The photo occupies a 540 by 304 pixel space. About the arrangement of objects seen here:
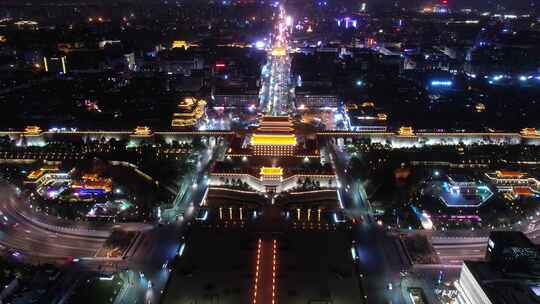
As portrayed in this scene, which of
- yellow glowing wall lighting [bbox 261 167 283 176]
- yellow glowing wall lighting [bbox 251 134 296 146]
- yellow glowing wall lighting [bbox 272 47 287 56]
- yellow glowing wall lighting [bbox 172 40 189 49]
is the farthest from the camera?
yellow glowing wall lighting [bbox 172 40 189 49]

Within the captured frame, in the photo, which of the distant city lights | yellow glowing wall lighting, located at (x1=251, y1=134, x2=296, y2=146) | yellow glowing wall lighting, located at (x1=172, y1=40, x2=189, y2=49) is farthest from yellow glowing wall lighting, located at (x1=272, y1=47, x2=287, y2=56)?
yellow glowing wall lighting, located at (x1=251, y1=134, x2=296, y2=146)

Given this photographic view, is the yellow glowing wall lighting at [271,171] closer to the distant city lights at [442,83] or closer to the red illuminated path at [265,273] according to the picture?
the red illuminated path at [265,273]

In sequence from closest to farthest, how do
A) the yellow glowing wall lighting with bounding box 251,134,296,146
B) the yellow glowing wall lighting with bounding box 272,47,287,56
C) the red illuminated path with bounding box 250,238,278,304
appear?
1. the red illuminated path with bounding box 250,238,278,304
2. the yellow glowing wall lighting with bounding box 251,134,296,146
3. the yellow glowing wall lighting with bounding box 272,47,287,56

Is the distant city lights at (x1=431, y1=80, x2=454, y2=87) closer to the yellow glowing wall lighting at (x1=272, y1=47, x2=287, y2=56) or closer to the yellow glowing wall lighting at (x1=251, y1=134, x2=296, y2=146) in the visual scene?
the yellow glowing wall lighting at (x1=272, y1=47, x2=287, y2=56)

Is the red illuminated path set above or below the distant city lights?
below

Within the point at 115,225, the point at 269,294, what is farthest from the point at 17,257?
the point at 269,294

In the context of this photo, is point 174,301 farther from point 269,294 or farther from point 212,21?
point 212,21

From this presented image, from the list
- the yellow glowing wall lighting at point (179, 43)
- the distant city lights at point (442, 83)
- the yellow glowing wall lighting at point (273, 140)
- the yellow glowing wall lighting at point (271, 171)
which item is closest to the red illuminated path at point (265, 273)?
the yellow glowing wall lighting at point (271, 171)

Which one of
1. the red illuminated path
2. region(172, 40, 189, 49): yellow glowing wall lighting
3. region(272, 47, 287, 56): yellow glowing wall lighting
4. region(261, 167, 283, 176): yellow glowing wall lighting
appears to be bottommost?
the red illuminated path

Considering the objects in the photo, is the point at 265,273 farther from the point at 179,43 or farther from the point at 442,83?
the point at 179,43
